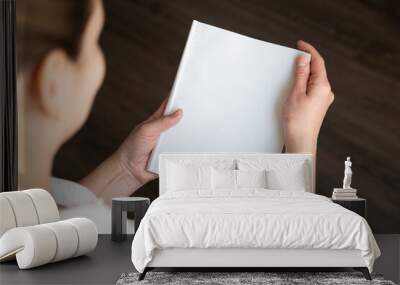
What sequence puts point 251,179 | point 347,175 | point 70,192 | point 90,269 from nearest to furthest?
point 90,269, point 251,179, point 347,175, point 70,192

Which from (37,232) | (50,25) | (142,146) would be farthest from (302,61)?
(37,232)

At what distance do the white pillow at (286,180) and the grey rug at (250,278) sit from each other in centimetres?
168

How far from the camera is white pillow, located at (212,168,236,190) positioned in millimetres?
6699

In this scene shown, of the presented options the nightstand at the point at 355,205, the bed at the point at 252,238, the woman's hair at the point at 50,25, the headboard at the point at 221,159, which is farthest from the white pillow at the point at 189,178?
the woman's hair at the point at 50,25

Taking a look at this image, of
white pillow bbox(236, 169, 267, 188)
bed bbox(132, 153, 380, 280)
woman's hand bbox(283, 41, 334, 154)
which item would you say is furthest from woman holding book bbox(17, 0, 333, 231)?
bed bbox(132, 153, 380, 280)

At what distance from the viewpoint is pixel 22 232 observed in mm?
5336

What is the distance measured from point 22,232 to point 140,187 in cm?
231

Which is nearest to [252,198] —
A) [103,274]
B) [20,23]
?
[103,274]

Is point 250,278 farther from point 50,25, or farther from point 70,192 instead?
point 50,25

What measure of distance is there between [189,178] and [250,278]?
202 cm

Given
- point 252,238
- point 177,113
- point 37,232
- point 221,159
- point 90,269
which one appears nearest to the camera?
point 252,238

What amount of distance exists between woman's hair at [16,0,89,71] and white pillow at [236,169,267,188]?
7.89ft

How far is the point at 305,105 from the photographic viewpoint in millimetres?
7547

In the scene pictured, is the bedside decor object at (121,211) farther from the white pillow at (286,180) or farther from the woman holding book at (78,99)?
the white pillow at (286,180)
